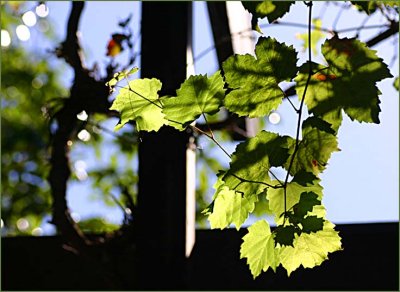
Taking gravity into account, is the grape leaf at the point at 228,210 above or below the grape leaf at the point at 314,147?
below

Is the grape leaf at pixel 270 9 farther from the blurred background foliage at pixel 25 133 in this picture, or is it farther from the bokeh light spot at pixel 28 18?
the blurred background foliage at pixel 25 133

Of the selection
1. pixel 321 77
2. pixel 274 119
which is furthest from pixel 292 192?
pixel 274 119

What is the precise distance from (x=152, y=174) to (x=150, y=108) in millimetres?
815

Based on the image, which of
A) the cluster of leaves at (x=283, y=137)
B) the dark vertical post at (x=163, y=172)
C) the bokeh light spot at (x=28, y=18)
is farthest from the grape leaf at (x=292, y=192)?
the bokeh light spot at (x=28, y=18)

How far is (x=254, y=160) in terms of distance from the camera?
652mm

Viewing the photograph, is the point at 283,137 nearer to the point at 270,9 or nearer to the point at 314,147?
the point at 314,147

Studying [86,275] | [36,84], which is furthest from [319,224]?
[36,84]

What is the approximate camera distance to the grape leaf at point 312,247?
65 cm

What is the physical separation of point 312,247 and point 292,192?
2.4 inches

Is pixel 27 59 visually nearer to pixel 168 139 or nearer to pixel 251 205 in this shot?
pixel 168 139

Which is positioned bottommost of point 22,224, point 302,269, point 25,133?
point 302,269

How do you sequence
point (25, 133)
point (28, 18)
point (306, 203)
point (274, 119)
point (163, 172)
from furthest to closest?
point (25, 133), point (274, 119), point (28, 18), point (163, 172), point (306, 203)

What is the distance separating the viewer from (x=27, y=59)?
715 centimetres

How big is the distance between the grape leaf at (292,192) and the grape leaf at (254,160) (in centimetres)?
2
